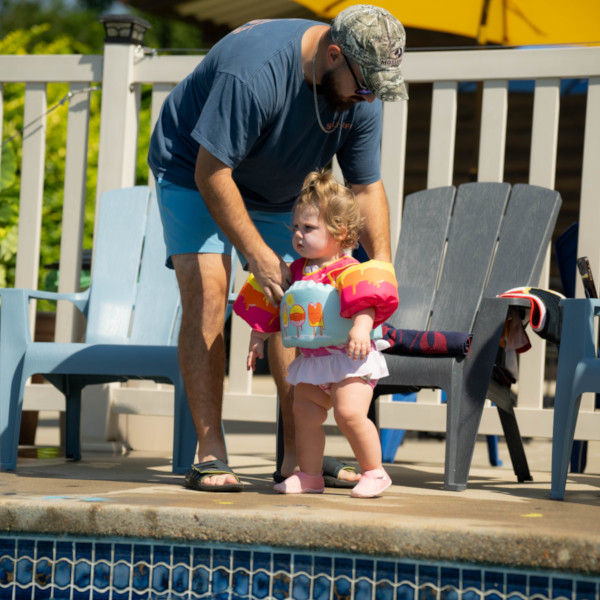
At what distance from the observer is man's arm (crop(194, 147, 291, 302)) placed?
2.49 meters

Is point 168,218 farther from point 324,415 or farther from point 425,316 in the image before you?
point 425,316

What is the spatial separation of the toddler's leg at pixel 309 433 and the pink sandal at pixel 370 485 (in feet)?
0.47

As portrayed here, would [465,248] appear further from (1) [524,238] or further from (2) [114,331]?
(2) [114,331]

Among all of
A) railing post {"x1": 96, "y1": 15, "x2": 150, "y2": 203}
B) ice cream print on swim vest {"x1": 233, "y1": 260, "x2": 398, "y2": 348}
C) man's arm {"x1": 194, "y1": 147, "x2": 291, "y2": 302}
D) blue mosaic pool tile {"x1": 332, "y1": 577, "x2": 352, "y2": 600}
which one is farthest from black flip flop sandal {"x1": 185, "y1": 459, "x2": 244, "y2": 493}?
railing post {"x1": 96, "y1": 15, "x2": 150, "y2": 203}

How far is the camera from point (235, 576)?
2.02 metres

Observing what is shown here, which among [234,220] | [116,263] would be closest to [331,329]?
[234,220]

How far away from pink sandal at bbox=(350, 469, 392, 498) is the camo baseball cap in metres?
1.01

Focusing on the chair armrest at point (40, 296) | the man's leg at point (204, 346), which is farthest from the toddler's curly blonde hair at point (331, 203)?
the chair armrest at point (40, 296)

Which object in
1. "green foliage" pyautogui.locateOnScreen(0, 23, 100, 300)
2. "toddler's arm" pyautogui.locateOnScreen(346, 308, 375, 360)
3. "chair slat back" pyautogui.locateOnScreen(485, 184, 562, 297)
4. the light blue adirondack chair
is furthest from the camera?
"green foliage" pyautogui.locateOnScreen(0, 23, 100, 300)

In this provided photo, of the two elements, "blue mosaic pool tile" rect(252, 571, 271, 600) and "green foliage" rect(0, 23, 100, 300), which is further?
"green foliage" rect(0, 23, 100, 300)

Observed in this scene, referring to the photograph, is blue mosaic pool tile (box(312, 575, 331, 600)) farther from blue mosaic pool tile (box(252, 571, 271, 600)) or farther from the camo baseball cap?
the camo baseball cap

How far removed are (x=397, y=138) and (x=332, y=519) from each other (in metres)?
2.37

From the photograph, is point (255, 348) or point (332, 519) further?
point (255, 348)

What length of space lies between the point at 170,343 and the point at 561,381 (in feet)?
5.07
